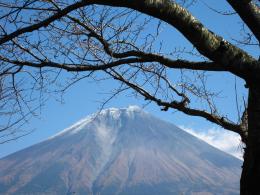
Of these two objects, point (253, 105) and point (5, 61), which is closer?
point (253, 105)

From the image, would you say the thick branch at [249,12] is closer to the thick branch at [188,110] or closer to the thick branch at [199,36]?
the thick branch at [199,36]

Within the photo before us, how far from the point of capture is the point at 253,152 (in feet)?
11.2

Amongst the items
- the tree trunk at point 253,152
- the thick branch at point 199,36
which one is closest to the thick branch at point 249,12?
the thick branch at point 199,36

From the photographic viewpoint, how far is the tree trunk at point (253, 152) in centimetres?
331

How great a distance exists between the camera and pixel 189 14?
3.29 m

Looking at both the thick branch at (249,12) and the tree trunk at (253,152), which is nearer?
the tree trunk at (253,152)

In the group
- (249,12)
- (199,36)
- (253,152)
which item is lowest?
(253,152)

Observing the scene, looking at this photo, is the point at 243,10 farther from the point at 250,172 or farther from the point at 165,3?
the point at 250,172

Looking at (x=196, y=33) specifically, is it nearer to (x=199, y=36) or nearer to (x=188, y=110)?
(x=199, y=36)

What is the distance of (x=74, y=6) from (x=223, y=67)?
1124 millimetres

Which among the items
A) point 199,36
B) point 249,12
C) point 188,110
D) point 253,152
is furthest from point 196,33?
point 188,110

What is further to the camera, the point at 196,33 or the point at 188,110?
the point at 188,110

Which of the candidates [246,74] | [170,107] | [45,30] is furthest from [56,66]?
A: [246,74]

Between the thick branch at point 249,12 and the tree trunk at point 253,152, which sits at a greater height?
the thick branch at point 249,12
